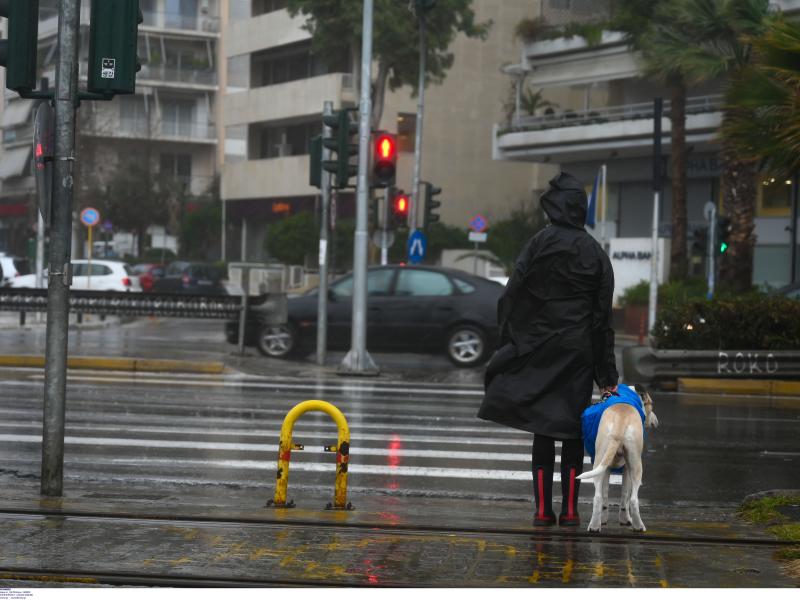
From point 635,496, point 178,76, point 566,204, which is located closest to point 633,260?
point 566,204

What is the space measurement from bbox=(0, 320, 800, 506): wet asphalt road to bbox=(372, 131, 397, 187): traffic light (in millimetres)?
3063

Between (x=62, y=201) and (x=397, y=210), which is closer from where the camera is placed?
(x=62, y=201)

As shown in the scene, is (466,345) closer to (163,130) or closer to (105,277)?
(105,277)

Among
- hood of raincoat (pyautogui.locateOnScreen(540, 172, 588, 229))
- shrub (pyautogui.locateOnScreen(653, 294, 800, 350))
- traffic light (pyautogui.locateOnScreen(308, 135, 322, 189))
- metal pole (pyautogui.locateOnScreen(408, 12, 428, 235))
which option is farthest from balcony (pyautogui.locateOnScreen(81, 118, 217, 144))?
hood of raincoat (pyautogui.locateOnScreen(540, 172, 588, 229))

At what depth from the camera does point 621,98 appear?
150ft

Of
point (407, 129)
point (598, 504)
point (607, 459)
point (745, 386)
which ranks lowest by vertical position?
point (745, 386)

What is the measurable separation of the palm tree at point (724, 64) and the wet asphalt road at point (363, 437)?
1676 cm

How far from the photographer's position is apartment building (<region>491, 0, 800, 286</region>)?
40625mm

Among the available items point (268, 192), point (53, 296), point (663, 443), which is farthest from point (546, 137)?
point (53, 296)

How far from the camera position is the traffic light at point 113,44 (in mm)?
7996

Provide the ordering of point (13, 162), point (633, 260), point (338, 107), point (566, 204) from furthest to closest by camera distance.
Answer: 1. point (13, 162)
2. point (338, 107)
3. point (633, 260)
4. point (566, 204)

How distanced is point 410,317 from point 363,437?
907 centimetres

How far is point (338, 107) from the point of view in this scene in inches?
2180

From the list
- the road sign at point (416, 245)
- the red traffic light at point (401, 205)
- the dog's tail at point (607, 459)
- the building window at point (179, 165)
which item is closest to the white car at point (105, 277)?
the road sign at point (416, 245)
